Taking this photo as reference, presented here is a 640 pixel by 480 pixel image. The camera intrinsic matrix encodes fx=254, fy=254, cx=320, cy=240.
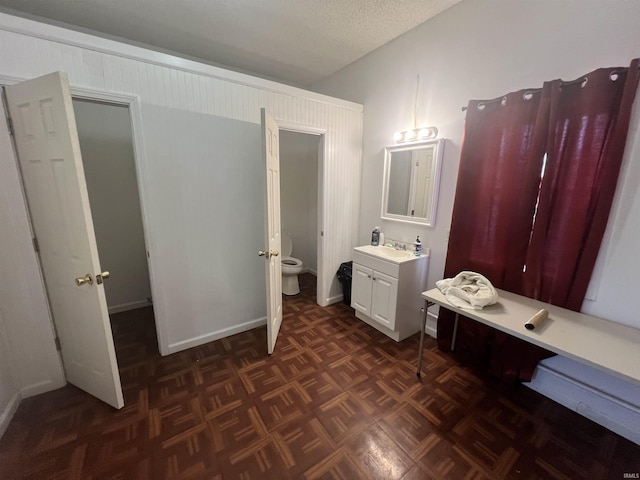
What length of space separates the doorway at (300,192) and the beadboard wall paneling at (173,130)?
1.23 meters

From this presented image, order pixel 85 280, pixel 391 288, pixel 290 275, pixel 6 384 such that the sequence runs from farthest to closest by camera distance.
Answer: pixel 290 275 → pixel 391 288 → pixel 6 384 → pixel 85 280

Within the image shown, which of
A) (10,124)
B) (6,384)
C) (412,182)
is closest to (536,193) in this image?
(412,182)

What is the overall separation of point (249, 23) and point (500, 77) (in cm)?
216

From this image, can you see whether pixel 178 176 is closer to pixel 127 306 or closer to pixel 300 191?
pixel 127 306

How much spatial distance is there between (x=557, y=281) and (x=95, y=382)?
323 centimetres

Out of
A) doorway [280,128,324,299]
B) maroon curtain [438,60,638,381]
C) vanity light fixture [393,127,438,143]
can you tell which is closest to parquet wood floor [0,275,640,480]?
maroon curtain [438,60,638,381]

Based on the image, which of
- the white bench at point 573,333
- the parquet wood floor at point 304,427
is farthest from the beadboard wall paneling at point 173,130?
the white bench at point 573,333

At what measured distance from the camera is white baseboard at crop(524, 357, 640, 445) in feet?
5.01

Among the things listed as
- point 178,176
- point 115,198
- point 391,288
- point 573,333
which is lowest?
point 391,288

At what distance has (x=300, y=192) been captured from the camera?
4238mm

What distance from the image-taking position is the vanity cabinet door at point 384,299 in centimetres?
240

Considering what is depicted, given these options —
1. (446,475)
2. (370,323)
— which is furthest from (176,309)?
(446,475)

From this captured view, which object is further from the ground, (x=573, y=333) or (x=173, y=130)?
(x=173, y=130)

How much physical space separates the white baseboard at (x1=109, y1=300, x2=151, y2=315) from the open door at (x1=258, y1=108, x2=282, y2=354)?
1854mm
